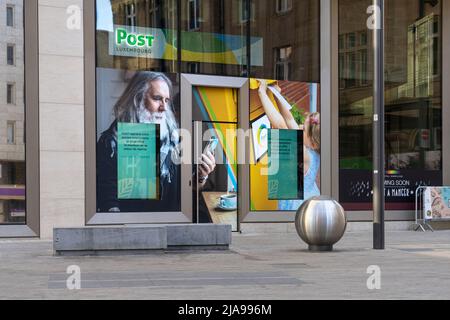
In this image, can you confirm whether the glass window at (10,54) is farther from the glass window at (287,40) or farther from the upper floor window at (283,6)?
the upper floor window at (283,6)

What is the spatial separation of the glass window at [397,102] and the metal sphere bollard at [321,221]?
5683 millimetres

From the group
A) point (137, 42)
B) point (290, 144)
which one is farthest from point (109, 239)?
point (290, 144)

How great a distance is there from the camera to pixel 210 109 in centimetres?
1669

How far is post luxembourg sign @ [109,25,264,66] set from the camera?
1579 cm

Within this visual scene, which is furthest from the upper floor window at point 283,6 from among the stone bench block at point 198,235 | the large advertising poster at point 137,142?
the stone bench block at point 198,235

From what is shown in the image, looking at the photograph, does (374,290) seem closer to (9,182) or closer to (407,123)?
(9,182)

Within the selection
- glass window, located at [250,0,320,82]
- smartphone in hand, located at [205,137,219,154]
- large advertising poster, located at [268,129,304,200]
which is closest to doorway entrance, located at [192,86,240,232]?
smartphone in hand, located at [205,137,219,154]

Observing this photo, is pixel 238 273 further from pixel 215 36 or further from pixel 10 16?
pixel 215 36

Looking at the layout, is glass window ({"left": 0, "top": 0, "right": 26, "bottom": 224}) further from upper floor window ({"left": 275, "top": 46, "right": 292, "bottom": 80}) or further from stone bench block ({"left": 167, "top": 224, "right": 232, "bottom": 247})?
upper floor window ({"left": 275, "top": 46, "right": 292, "bottom": 80})

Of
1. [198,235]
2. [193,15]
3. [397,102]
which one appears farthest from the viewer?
[397,102]

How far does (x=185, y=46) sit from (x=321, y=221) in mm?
6473

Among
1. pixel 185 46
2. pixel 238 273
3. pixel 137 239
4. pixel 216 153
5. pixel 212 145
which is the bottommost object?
pixel 238 273

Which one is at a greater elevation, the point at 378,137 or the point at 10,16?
the point at 10,16
